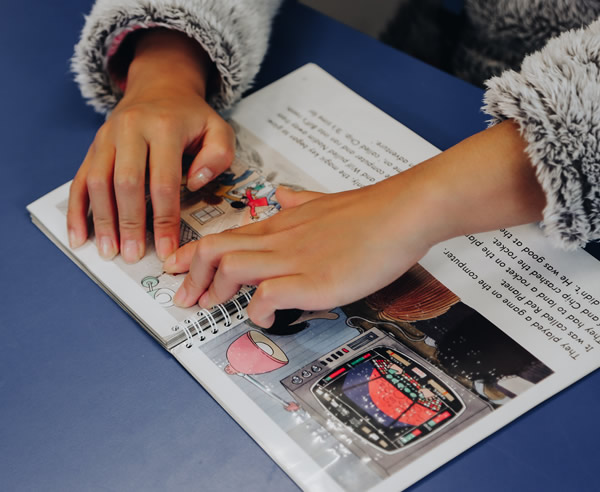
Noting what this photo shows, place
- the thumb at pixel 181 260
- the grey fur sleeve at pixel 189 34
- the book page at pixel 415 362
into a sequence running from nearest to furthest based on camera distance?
the book page at pixel 415 362
the thumb at pixel 181 260
the grey fur sleeve at pixel 189 34

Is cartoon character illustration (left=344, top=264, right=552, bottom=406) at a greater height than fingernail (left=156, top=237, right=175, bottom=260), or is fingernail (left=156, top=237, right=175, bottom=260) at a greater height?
cartoon character illustration (left=344, top=264, right=552, bottom=406)

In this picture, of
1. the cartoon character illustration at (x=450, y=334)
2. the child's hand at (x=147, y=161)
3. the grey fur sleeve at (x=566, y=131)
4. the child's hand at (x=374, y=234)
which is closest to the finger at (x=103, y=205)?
the child's hand at (x=147, y=161)

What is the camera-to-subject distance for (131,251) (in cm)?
58

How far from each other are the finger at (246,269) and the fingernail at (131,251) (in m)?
0.10

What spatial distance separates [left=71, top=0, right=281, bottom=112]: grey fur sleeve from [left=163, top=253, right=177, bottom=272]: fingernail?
0.77 ft

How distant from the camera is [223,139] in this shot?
644 millimetres

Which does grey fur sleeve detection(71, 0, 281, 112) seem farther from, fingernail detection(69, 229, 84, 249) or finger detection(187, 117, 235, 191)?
fingernail detection(69, 229, 84, 249)

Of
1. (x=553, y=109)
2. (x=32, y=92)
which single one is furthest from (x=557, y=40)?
(x=32, y=92)

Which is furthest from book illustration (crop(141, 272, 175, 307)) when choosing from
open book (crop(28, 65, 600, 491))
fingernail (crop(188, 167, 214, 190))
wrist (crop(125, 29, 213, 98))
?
wrist (crop(125, 29, 213, 98))

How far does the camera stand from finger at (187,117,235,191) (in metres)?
0.62

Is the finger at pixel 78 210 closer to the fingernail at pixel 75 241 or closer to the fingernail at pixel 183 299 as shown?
the fingernail at pixel 75 241

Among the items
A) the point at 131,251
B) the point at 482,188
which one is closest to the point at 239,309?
the point at 131,251

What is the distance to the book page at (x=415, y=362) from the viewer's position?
17.8 inches

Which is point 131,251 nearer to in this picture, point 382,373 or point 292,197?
point 292,197
